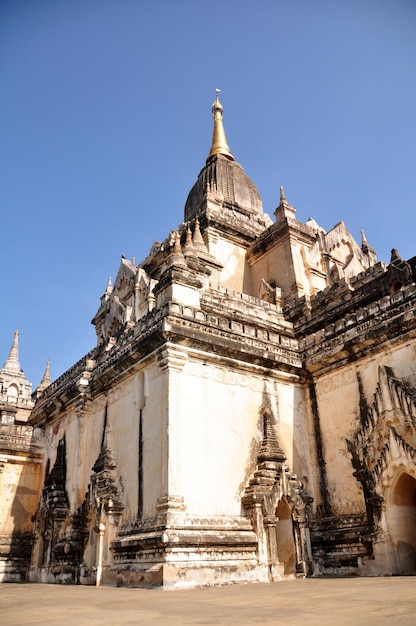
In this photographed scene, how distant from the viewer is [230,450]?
15367mm

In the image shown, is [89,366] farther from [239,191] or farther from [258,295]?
[239,191]

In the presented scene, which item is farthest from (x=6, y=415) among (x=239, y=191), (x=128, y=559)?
(x=239, y=191)

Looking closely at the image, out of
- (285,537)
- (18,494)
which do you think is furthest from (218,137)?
(285,537)

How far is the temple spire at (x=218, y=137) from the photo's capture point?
42062 millimetres

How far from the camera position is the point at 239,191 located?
36375 mm

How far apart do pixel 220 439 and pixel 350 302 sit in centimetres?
947

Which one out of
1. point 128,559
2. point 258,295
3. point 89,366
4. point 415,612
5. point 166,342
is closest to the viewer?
point 415,612

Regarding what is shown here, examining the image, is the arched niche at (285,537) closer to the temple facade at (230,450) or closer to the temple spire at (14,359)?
the temple facade at (230,450)

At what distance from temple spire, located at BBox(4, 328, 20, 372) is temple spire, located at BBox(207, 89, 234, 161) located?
113ft

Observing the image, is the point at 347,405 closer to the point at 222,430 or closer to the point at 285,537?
the point at 222,430

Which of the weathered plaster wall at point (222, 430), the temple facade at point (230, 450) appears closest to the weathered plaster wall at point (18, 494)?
the temple facade at point (230, 450)

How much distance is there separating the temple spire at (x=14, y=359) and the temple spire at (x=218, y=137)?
113ft

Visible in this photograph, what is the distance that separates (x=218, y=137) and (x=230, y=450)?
3391 centimetres

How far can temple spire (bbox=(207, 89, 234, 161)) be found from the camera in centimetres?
4206
